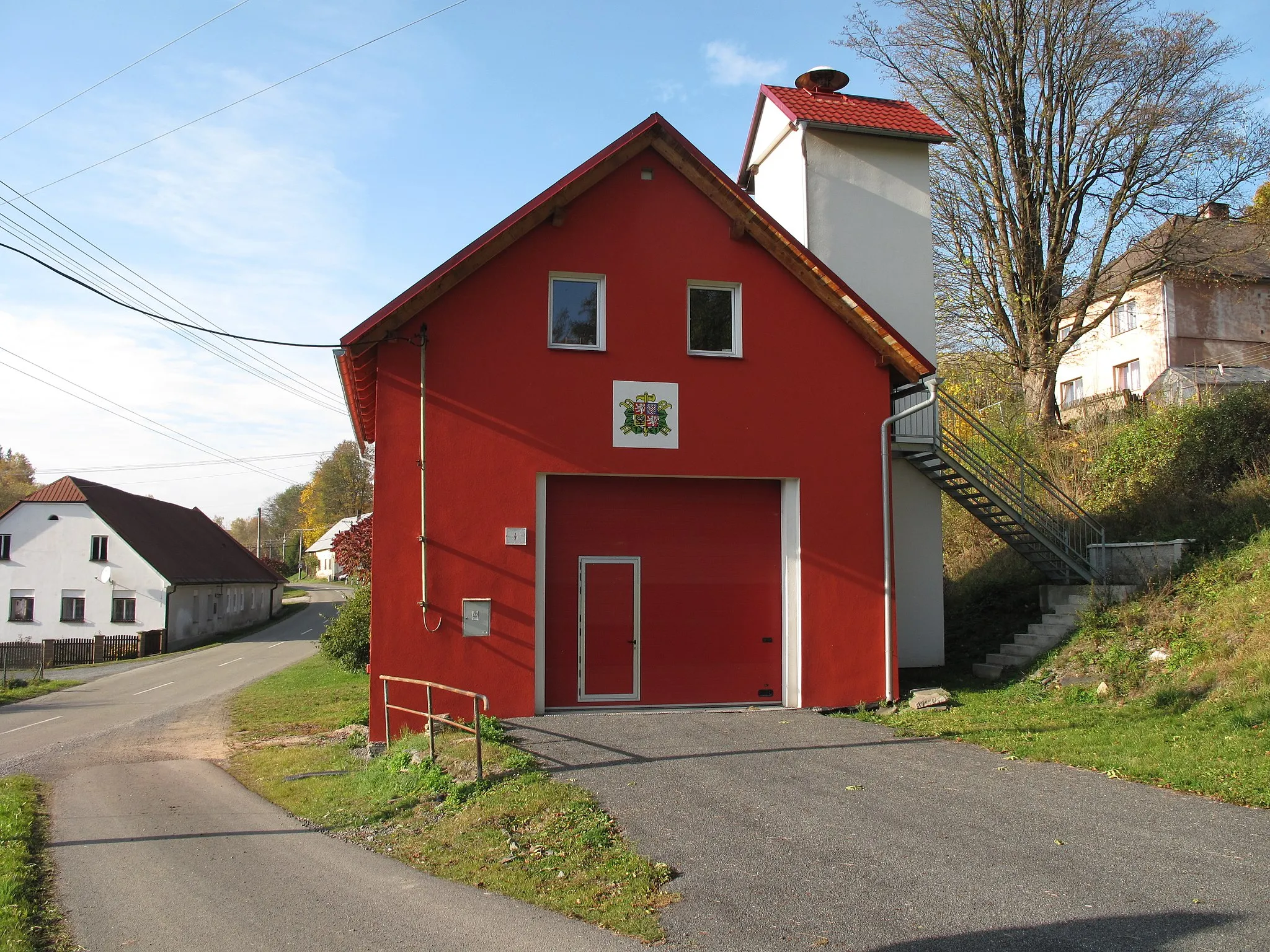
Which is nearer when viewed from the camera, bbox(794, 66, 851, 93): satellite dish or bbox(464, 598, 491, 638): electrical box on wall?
bbox(464, 598, 491, 638): electrical box on wall

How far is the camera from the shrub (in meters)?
18.3

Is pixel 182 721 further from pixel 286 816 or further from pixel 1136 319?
pixel 1136 319

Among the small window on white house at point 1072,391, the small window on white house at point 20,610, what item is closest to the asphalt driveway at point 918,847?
the small window on white house at point 1072,391

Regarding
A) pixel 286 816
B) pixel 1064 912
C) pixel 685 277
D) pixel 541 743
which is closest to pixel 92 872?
pixel 286 816

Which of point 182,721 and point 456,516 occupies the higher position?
point 456,516

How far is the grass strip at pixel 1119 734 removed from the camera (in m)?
8.58

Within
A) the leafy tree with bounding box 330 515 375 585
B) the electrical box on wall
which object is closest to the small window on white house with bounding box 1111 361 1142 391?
the leafy tree with bounding box 330 515 375 585

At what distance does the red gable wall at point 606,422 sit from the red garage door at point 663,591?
1.70 feet

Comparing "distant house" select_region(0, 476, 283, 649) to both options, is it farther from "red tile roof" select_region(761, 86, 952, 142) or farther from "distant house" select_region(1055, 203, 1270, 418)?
"distant house" select_region(1055, 203, 1270, 418)

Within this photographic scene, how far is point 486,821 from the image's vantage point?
8.02 meters

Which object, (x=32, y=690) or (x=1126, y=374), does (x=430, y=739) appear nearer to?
(x=32, y=690)

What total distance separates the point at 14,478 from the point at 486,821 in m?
91.3

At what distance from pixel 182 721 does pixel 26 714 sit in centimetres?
699

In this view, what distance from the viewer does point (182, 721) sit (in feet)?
67.3
